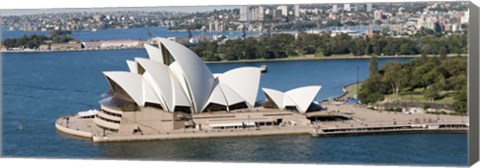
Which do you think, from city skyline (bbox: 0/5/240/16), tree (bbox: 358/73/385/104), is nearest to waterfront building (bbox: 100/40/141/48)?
city skyline (bbox: 0/5/240/16)

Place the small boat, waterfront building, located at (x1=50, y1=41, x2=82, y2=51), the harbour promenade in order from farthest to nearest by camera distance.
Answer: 1. the small boat
2. waterfront building, located at (x1=50, y1=41, x2=82, y2=51)
3. the harbour promenade

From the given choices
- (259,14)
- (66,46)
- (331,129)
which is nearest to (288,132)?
(331,129)

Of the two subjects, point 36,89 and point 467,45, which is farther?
point 36,89

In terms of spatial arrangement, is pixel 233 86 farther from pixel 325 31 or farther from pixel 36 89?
pixel 36 89

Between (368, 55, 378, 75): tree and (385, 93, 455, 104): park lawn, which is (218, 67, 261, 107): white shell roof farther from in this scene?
(385, 93, 455, 104): park lawn

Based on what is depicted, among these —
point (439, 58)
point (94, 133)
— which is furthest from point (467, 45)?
point (94, 133)

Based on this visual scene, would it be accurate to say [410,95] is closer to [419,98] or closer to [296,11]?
[419,98]
